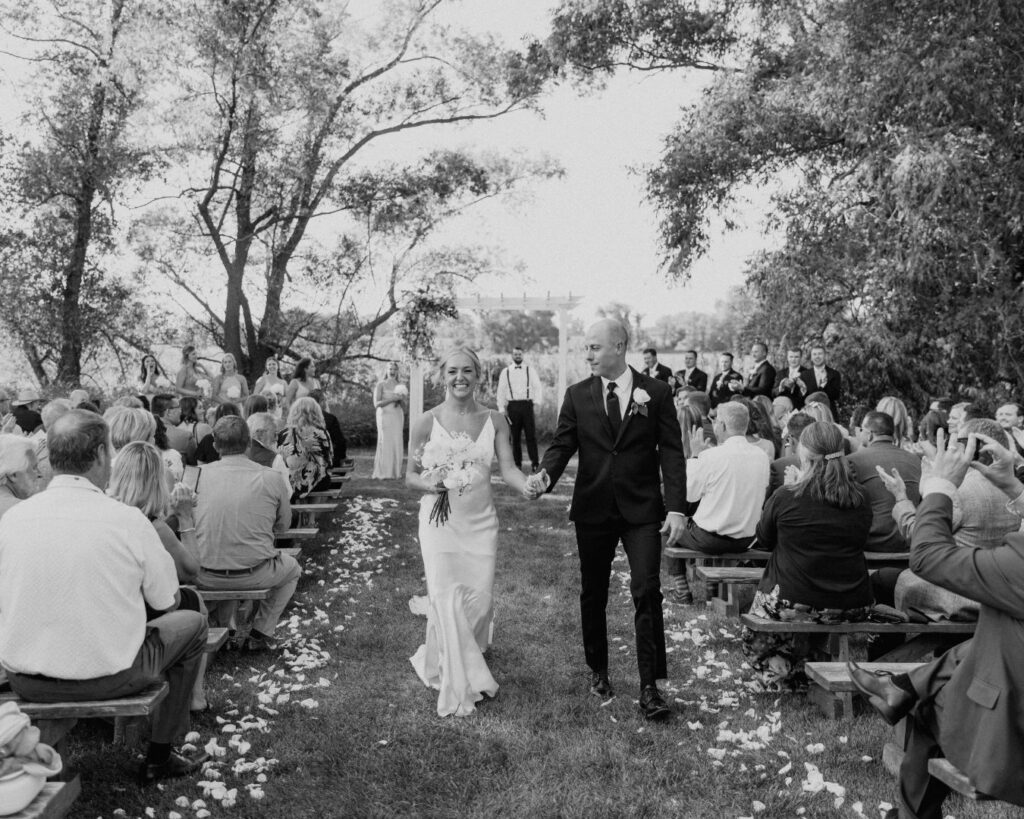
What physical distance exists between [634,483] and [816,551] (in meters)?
1.17

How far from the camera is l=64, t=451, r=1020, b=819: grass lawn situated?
390 cm

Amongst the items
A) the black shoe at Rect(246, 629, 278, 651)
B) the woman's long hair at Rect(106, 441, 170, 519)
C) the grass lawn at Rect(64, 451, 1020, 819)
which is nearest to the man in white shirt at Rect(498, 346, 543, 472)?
the grass lawn at Rect(64, 451, 1020, 819)

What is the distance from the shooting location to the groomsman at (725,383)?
45.3ft

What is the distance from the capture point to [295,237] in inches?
739

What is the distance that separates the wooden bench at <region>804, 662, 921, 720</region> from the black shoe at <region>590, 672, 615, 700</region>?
3.61 ft

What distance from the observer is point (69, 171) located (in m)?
15.6

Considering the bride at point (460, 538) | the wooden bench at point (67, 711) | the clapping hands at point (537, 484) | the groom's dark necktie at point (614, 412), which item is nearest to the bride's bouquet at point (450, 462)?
the bride at point (460, 538)

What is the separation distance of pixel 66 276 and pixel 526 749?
14.9 m

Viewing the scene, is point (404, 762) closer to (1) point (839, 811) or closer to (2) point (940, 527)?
(1) point (839, 811)

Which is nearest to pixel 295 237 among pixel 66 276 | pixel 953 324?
pixel 66 276

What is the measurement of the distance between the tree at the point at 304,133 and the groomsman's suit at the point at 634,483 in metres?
12.9

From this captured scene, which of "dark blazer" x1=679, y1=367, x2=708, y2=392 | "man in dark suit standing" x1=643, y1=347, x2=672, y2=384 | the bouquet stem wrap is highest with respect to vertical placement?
"man in dark suit standing" x1=643, y1=347, x2=672, y2=384

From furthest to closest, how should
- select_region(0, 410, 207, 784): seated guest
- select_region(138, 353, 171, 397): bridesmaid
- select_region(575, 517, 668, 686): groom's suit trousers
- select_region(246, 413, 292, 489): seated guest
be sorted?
select_region(138, 353, 171, 397): bridesmaid < select_region(246, 413, 292, 489): seated guest < select_region(575, 517, 668, 686): groom's suit trousers < select_region(0, 410, 207, 784): seated guest

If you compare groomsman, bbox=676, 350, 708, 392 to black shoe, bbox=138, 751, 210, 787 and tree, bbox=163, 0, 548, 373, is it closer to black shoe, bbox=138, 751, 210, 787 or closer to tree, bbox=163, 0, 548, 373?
tree, bbox=163, 0, 548, 373
